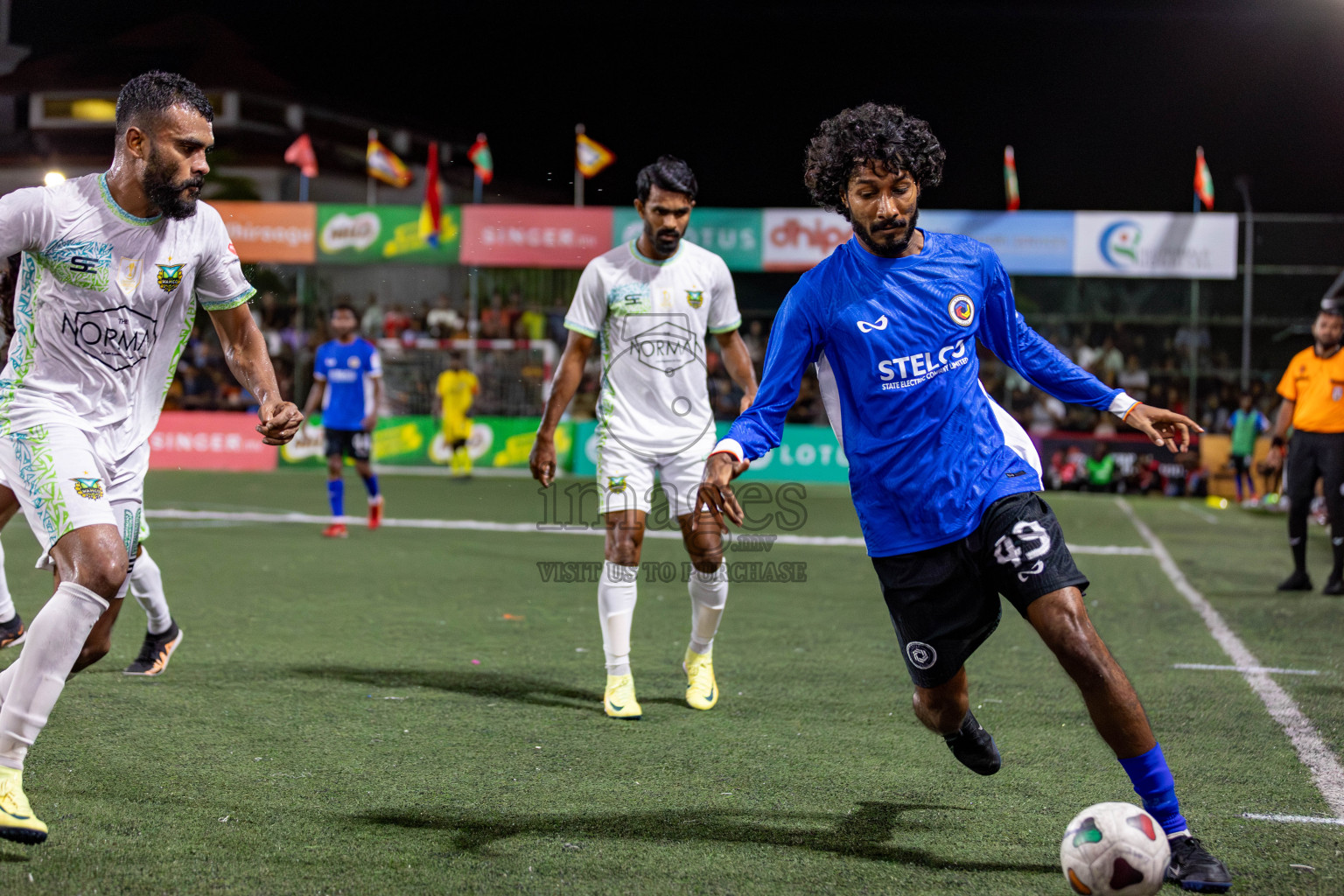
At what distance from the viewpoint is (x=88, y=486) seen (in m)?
3.63

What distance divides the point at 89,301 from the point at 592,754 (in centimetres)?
235

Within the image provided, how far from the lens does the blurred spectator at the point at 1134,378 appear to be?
23.1m

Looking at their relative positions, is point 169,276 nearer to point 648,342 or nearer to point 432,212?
point 648,342

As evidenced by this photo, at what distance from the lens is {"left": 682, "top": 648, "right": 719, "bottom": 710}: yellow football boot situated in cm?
542

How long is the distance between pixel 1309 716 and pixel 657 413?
3.17 metres

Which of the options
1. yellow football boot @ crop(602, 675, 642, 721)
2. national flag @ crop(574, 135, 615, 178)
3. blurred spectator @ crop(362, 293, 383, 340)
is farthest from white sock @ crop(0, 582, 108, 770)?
national flag @ crop(574, 135, 615, 178)

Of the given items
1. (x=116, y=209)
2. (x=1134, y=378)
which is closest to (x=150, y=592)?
(x=116, y=209)

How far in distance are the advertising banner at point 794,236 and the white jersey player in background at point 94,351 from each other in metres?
19.7

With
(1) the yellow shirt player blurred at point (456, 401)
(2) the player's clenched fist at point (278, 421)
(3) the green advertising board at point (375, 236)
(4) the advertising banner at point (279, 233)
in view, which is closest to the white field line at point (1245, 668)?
(2) the player's clenched fist at point (278, 421)

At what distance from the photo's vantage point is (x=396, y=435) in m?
23.0

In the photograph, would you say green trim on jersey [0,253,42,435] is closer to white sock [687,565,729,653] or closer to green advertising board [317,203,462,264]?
white sock [687,565,729,653]

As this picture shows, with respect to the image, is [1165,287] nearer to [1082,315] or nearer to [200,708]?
[1082,315]

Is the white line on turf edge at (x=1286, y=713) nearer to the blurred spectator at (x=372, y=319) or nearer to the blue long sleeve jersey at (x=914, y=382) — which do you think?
the blue long sleeve jersey at (x=914, y=382)

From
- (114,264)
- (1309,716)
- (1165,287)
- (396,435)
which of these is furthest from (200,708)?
(1165,287)
